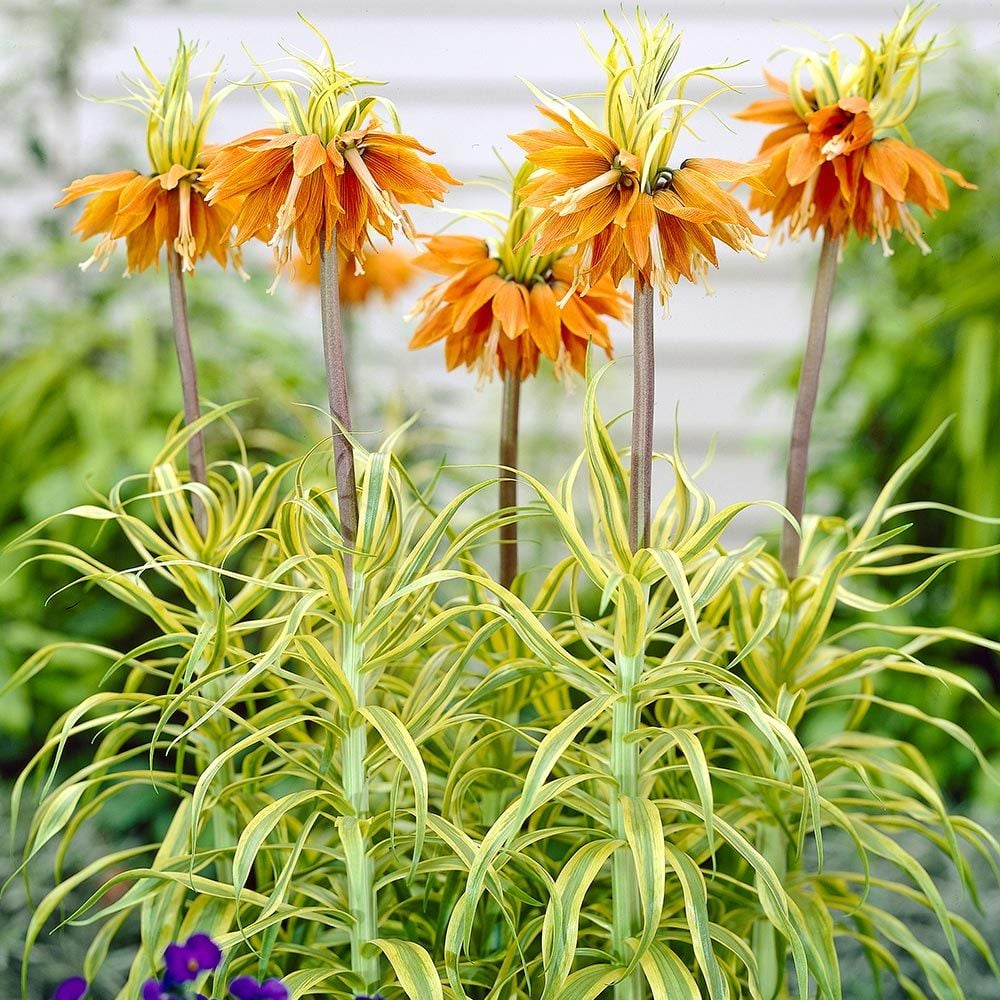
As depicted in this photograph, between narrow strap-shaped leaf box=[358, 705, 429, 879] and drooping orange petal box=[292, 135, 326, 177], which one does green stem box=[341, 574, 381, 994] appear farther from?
drooping orange petal box=[292, 135, 326, 177]

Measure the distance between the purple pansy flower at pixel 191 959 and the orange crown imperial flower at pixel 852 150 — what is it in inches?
23.8

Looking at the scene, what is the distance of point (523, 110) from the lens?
1.96 m

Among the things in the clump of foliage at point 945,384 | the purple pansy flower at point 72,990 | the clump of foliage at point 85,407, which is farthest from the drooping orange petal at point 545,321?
the clump of foliage at point 945,384

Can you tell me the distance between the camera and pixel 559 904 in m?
0.62

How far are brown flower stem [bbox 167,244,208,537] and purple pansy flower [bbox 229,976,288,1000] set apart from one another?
1.00 ft

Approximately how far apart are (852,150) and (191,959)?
678mm

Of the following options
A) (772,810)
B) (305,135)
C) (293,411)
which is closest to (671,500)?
(772,810)

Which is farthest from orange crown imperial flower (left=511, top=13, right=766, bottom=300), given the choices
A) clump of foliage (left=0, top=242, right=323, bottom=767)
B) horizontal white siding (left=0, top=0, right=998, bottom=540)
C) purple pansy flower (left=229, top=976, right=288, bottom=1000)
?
horizontal white siding (left=0, top=0, right=998, bottom=540)

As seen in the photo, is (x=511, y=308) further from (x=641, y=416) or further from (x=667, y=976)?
(x=667, y=976)

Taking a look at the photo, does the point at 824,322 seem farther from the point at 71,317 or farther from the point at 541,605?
the point at 71,317

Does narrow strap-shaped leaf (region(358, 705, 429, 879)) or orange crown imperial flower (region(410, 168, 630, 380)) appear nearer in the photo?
narrow strap-shaped leaf (region(358, 705, 429, 879))

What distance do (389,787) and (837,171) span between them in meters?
0.52

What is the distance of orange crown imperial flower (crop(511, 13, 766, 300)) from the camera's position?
617 millimetres

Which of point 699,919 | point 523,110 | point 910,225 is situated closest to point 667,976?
point 699,919
